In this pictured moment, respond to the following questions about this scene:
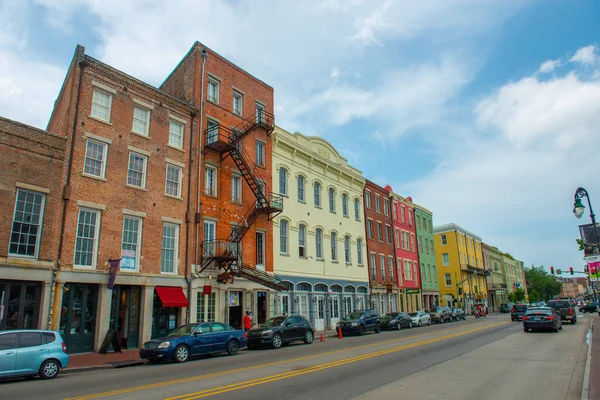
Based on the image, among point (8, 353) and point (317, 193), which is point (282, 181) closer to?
point (317, 193)

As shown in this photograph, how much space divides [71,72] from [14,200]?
7.27m

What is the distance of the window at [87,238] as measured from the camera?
59.1 feet

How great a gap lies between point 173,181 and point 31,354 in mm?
12008

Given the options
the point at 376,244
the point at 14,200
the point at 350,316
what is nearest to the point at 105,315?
the point at 14,200

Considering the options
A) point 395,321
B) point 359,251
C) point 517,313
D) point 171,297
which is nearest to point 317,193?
point 359,251

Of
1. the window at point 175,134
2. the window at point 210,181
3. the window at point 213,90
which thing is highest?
the window at point 213,90

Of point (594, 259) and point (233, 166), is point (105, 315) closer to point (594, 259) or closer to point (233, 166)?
point (233, 166)

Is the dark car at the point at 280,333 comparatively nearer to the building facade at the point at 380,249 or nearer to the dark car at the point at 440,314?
the building facade at the point at 380,249

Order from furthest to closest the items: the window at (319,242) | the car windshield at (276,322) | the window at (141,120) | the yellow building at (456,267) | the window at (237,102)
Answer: the yellow building at (456,267)
the window at (319,242)
the window at (237,102)
the window at (141,120)
the car windshield at (276,322)

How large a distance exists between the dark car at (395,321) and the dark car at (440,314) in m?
7.83

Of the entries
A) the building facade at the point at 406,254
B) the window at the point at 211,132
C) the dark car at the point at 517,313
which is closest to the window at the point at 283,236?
the window at the point at 211,132

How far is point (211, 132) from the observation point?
81.5 ft

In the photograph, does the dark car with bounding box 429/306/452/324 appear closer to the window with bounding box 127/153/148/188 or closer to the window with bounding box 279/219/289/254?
the window with bounding box 279/219/289/254

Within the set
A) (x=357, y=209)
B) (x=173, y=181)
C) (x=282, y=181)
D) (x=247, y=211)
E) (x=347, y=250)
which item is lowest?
(x=347, y=250)
